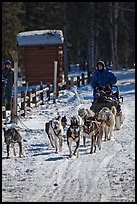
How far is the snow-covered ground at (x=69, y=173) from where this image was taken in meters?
8.59

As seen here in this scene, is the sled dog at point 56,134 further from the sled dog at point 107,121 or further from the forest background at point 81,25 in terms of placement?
the forest background at point 81,25

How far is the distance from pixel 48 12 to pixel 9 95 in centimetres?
2809

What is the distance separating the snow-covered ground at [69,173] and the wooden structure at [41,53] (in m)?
18.7

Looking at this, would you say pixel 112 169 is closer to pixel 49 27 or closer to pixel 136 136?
pixel 136 136

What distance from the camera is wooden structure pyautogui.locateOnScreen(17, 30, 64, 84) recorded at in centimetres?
3403

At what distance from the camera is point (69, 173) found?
10.1m

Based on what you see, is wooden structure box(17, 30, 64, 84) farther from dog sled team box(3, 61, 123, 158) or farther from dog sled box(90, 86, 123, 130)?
dog sled team box(3, 61, 123, 158)

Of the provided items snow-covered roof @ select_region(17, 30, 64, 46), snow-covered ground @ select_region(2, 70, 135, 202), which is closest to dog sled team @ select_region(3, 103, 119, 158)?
snow-covered ground @ select_region(2, 70, 135, 202)

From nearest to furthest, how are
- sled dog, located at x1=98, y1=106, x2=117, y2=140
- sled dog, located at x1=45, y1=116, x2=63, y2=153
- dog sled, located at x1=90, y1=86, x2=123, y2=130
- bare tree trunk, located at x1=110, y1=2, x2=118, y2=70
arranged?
sled dog, located at x1=45, y1=116, x2=63, y2=153
sled dog, located at x1=98, y1=106, x2=117, y2=140
dog sled, located at x1=90, y1=86, x2=123, y2=130
bare tree trunk, located at x1=110, y1=2, x2=118, y2=70

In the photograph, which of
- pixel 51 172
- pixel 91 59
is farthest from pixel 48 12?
pixel 51 172

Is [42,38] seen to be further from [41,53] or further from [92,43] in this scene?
[92,43]

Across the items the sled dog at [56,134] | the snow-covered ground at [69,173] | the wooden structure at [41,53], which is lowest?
the snow-covered ground at [69,173]

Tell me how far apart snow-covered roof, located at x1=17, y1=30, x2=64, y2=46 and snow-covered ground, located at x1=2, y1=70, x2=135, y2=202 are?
18617 millimetres

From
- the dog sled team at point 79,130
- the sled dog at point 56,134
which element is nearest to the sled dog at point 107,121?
the dog sled team at point 79,130
